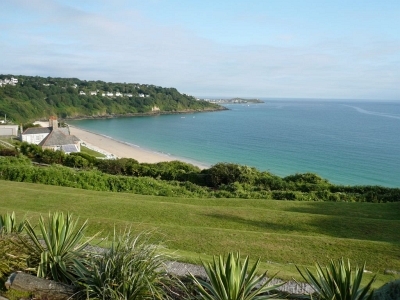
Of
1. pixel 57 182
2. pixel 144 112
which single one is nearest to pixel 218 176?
pixel 57 182

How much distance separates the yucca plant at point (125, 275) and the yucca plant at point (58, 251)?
311mm

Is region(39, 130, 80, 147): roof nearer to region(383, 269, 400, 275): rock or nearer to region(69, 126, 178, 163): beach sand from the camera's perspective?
region(69, 126, 178, 163): beach sand

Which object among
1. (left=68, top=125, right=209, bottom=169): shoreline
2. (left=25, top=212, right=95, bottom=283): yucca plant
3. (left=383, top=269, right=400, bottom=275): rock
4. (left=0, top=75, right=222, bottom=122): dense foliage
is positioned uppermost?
(left=0, top=75, right=222, bottom=122): dense foliage

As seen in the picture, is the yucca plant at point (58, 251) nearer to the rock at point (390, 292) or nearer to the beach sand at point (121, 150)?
the rock at point (390, 292)

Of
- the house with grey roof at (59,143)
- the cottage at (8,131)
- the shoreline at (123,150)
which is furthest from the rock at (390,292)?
the cottage at (8,131)

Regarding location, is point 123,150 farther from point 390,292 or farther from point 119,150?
point 390,292

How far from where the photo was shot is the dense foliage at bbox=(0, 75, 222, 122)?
328ft

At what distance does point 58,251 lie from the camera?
544 centimetres

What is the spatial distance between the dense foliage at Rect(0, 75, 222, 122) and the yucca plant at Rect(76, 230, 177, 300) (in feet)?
308

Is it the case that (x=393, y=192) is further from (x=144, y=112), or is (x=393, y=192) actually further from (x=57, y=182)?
(x=144, y=112)

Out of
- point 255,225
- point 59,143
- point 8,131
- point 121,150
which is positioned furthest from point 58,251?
point 8,131

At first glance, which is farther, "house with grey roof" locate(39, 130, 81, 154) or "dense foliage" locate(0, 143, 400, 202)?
"house with grey roof" locate(39, 130, 81, 154)

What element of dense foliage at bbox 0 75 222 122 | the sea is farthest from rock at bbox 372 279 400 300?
dense foliage at bbox 0 75 222 122

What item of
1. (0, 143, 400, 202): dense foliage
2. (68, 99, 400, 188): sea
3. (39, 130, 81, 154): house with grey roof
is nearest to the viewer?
(0, 143, 400, 202): dense foliage
